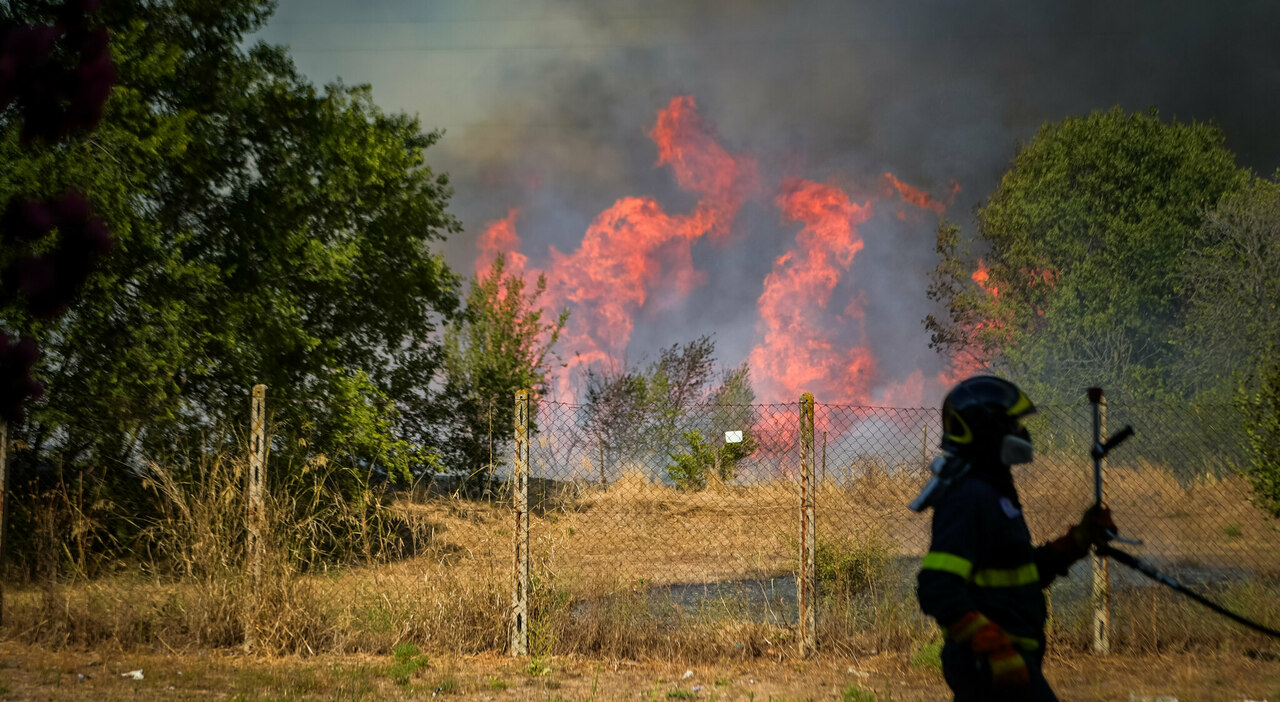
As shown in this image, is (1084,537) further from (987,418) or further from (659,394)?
(659,394)

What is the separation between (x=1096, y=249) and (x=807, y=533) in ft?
105

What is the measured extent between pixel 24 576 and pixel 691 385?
3065cm

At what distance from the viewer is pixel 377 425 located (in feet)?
55.4

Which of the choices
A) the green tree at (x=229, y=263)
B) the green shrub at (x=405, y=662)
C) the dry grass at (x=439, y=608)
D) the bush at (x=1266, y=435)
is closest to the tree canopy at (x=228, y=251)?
the green tree at (x=229, y=263)

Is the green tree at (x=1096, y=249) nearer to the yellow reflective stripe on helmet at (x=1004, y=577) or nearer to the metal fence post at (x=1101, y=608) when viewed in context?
the metal fence post at (x=1101, y=608)

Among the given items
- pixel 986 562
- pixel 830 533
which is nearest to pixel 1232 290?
pixel 830 533

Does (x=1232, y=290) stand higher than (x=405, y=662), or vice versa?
(x=1232, y=290)

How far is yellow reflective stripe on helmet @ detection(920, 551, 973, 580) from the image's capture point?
283 cm

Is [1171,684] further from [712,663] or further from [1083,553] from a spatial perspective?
[1083,553]

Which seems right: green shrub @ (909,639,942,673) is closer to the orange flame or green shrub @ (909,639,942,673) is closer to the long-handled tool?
the long-handled tool

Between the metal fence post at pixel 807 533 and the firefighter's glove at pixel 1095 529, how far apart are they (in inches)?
180

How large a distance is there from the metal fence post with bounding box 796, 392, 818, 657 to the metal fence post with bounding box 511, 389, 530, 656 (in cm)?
257

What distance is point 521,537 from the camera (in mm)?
7785

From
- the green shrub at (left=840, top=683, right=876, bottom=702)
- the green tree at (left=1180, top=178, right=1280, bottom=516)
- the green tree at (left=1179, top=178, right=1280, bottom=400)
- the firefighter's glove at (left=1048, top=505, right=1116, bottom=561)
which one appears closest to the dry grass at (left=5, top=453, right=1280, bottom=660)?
the green shrub at (left=840, top=683, right=876, bottom=702)
